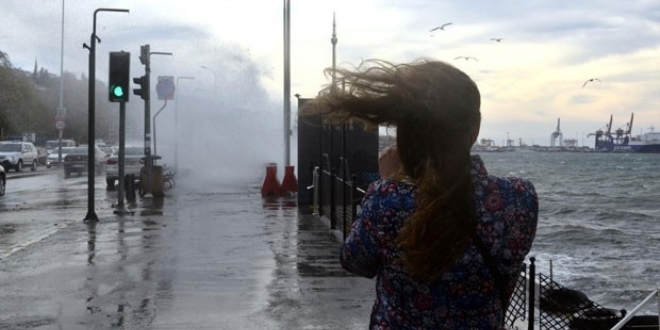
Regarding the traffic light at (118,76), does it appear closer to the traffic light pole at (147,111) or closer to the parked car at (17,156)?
the traffic light pole at (147,111)

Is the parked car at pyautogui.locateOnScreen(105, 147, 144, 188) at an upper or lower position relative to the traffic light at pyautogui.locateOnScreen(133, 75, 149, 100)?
lower

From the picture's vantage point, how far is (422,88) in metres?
2.50

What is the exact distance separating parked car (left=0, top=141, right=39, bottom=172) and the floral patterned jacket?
42.0m

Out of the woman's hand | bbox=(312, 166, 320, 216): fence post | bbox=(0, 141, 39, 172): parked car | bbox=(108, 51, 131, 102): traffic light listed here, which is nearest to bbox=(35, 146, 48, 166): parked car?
bbox=(0, 141, 39, 172): parked car

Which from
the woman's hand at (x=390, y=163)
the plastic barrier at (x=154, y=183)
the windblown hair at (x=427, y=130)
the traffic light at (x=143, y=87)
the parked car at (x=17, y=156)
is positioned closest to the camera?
the windblown hair at (x=427, y=130)

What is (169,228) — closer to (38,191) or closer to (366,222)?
(366,222)

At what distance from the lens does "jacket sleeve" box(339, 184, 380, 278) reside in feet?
8.18

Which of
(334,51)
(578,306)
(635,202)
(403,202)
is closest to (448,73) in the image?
(403,202)

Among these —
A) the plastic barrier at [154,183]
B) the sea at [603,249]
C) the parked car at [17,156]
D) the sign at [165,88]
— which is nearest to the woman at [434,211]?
the sea at [603,249]

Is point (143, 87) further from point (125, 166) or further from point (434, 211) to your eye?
point (434, 211)

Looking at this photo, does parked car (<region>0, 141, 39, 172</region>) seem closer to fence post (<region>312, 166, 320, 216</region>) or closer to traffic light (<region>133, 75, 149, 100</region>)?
traffic light (<region>133, 75, 149, 100</region>)

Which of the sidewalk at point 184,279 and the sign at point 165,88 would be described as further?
the sign at point 165,88

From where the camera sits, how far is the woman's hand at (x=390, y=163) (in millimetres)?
2662

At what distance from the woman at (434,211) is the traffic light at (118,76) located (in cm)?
1462
